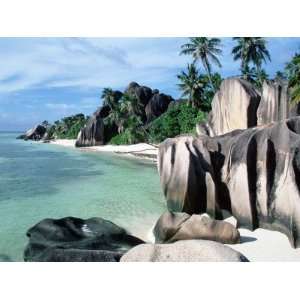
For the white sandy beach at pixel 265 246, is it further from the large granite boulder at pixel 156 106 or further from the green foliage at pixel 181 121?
the large granite boulder at pixel 156 106

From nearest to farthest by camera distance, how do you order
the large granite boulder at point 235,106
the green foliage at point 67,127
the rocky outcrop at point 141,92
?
the large granite boulder at point 235,106, the rocky outcrop at point 141,92, the green foliage at point 67,127

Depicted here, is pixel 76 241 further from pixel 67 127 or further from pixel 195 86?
pixel 67 127

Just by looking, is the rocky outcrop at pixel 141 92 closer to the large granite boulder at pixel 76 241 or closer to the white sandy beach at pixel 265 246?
the large granite boulder at pixel 76 241

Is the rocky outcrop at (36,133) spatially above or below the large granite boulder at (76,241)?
below

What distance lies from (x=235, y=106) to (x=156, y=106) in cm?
2670

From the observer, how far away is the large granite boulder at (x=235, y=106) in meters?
12.8

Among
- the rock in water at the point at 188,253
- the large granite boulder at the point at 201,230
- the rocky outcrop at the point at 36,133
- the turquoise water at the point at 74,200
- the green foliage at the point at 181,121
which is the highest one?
the green foliage at the point at 181,121

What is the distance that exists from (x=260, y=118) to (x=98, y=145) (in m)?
30.4

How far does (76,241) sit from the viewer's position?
7.23m

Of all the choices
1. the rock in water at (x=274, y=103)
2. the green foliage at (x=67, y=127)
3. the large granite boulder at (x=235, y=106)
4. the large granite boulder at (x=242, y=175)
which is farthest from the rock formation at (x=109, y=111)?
the large granite boulder at (x=242, y=175)

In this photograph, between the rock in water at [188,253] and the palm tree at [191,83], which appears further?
the palm tree at [191,83]

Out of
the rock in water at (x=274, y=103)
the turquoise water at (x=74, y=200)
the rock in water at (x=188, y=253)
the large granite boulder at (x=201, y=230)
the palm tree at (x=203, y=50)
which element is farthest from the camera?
the palm tree at (x=203, y=50)

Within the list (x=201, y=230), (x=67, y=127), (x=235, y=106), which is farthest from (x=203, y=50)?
(x=67, y=127)

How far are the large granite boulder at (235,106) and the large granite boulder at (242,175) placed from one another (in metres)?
3.75
